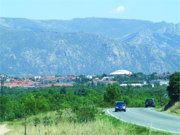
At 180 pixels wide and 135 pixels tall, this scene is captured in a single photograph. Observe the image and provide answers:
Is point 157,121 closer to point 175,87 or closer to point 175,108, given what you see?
point 175,108

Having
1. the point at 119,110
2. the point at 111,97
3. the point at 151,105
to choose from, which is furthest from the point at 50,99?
the point at 119,110

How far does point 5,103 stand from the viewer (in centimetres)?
10094

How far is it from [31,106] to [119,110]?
100 feet

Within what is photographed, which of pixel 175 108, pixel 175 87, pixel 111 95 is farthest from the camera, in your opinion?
pixel 111 95

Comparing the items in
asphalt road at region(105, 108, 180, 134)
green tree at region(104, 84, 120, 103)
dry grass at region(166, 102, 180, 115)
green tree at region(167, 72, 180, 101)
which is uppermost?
green tree at region(167, 72, 180, 101)

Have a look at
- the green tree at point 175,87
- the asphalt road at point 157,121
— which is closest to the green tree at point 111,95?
the green tree at point 175,87

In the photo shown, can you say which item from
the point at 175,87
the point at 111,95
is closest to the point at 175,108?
the point at 175,87

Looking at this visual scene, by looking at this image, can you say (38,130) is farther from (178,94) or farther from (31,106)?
(31,106)

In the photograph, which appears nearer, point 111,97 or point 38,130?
point 38,130

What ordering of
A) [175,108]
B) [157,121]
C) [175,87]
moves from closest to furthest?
[157,121], [175,108], [175,87]

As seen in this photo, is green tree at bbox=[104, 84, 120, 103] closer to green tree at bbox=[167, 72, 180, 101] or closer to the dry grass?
green tree at bbox=[167, 72, 180, 101]

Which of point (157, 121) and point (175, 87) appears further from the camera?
point (175, 87)

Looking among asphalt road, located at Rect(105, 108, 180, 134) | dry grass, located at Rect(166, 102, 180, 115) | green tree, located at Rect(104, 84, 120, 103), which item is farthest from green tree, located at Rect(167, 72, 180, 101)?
green tree, located at Rect(104, 84, 120, 103)

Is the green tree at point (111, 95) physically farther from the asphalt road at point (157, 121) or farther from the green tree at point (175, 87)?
the asphalt road at point (157, 121)
